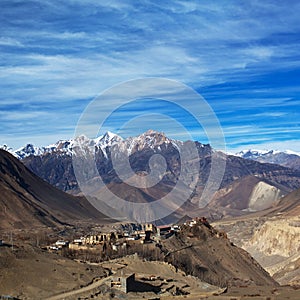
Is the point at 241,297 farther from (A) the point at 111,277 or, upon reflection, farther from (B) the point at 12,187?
(B) the point at 12,187

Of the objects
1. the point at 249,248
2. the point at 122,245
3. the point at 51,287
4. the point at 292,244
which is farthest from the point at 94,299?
the point at 249,248

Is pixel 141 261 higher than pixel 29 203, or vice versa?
pixel 29 203

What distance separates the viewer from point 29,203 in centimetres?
16075

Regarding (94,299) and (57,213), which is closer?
(94,299)

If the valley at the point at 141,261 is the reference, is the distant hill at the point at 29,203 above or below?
above

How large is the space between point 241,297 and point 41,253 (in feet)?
69.0

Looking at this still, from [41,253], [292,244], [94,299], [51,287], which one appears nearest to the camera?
[94,299]

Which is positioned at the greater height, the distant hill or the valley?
the distant hill

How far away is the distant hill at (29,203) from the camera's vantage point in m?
148

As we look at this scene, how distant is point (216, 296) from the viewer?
45562 millimetres

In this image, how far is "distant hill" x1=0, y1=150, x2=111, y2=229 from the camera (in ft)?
485

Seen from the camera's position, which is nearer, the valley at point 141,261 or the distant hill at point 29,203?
the valley at point 141,261

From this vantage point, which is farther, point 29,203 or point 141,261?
point 29,203

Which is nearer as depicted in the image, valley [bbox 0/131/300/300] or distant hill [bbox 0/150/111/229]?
valley [bbox 0/131/300/300]
